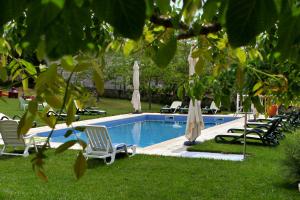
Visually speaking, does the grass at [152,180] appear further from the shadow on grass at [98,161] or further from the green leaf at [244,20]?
the green leaf at [244,20]

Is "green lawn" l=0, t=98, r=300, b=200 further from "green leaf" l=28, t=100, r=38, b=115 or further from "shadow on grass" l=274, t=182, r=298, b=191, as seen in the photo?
"green leaf" l=28, t=100, r=38, b=115

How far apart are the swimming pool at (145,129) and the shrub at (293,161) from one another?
24.7ft

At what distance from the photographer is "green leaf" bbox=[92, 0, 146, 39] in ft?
1.97

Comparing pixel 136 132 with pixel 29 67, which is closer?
pixel 29 67

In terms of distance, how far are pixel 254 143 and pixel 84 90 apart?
37.1 feet

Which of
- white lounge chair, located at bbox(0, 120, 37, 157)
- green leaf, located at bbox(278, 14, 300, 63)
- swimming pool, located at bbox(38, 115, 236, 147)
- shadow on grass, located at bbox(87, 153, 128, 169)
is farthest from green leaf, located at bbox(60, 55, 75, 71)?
swimming pool, located at bbox(38, 115, 236, 147)

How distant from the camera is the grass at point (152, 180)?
6613 mm

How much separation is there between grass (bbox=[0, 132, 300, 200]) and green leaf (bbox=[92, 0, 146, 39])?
601 centimetres

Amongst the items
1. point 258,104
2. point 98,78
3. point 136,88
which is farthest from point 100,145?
point 136,88

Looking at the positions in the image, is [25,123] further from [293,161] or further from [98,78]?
[293,161]

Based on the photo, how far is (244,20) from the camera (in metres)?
0.62

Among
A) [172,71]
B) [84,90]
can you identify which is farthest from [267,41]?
[172,71]

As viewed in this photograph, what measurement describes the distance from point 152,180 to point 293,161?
2358mm

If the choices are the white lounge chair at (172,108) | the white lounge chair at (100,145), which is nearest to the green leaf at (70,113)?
the white lounge chair at (100,145)
